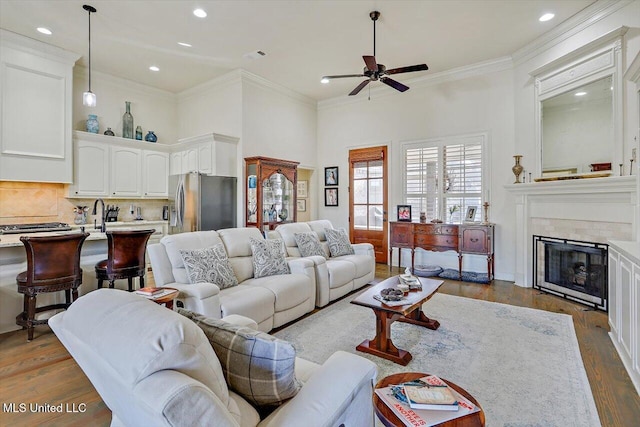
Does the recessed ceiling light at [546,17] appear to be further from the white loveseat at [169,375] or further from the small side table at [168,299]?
the small side table at [168,299]

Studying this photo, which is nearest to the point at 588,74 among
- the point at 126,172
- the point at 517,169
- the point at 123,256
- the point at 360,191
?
the point at 517,169

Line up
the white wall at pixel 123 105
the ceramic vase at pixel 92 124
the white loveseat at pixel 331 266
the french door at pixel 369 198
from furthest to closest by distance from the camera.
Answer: the french door at pixel 369 198, the white wall at pixel 123 105, the ceramic vase at pixel 92 124, the white loveseat at pixel 331 266

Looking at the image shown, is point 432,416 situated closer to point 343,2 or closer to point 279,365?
point 279,365

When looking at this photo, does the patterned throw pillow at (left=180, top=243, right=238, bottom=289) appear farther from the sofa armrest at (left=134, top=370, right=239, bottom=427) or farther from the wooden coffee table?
the sofa armrest at (left=134, top=370, right=239, bottom=427)

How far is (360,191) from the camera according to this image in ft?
22.4

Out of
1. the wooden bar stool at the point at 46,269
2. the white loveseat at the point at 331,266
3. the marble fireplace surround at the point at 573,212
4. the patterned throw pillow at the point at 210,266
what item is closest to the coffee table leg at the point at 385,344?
the white loveseat at the point at 331,266

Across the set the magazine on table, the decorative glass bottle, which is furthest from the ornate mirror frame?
the decorative glass bottle

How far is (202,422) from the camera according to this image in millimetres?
820

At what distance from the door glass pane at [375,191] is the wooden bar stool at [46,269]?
4.89m

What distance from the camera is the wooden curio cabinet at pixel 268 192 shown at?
552 cm

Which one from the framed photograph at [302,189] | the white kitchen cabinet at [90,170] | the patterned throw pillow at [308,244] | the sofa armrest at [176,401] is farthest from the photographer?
the framed photograph at [302,189]

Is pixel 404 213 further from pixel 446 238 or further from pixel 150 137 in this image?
pixel 150 137

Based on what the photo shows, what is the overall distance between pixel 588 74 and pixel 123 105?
7.30 meters

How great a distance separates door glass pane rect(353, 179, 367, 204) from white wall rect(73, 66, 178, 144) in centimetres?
394
